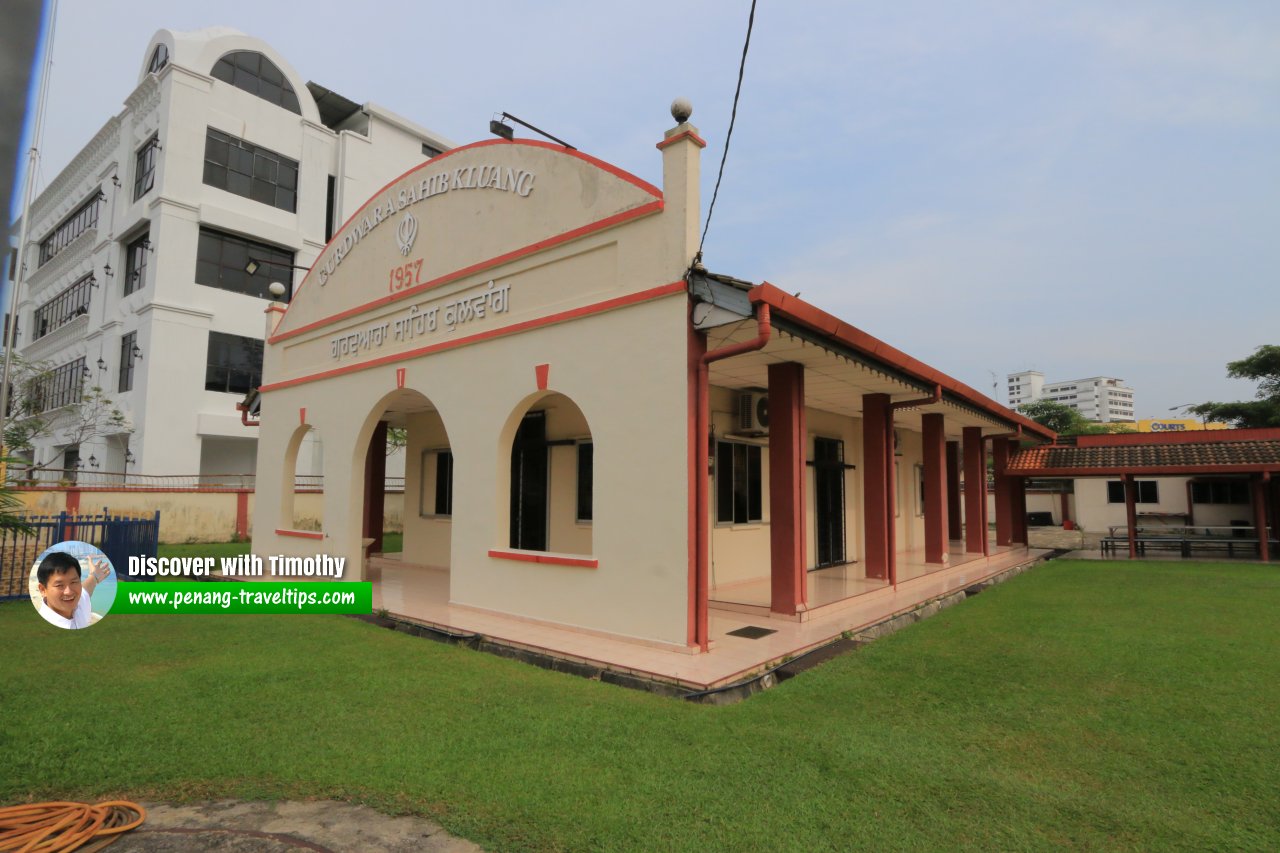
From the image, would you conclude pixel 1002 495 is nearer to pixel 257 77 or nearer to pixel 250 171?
pixel 250 171

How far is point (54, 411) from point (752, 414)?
92.5 ft

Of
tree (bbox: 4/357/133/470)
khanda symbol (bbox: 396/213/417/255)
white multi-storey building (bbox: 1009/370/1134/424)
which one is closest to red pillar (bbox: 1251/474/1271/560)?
khanda symbol (bbox: 396/213/417/255)

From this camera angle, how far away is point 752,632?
7148 mm

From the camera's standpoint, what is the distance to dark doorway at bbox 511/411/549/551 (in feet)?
33.3

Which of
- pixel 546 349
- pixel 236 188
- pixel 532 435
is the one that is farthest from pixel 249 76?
pixel 546 349

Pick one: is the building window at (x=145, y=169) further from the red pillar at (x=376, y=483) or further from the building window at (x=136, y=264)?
the red pillar at (x=376, y=483)

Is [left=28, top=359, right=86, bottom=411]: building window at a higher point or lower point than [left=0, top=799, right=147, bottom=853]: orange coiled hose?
higher

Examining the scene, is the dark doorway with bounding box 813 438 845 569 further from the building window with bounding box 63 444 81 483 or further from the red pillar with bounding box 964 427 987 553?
the building window with bounding box 63 444 81 483

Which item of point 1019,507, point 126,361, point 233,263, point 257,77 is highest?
point 257,77

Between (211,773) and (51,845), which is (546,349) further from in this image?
(51,845)

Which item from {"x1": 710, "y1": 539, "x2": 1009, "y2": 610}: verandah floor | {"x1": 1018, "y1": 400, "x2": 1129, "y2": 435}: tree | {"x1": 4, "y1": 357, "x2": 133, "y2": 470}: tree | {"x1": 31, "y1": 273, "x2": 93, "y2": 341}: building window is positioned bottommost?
{"x1": 710, "y1": 539, "x2": 1009, "y2": 610}: verandah floor

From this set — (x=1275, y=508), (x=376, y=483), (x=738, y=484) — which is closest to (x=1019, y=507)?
(x=1275, y=508)

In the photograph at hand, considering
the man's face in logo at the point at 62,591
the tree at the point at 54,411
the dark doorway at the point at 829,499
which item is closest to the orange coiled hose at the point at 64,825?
the man's face in logo at the point at 62,591

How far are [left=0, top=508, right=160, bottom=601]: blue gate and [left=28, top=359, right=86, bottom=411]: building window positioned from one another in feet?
51.1
